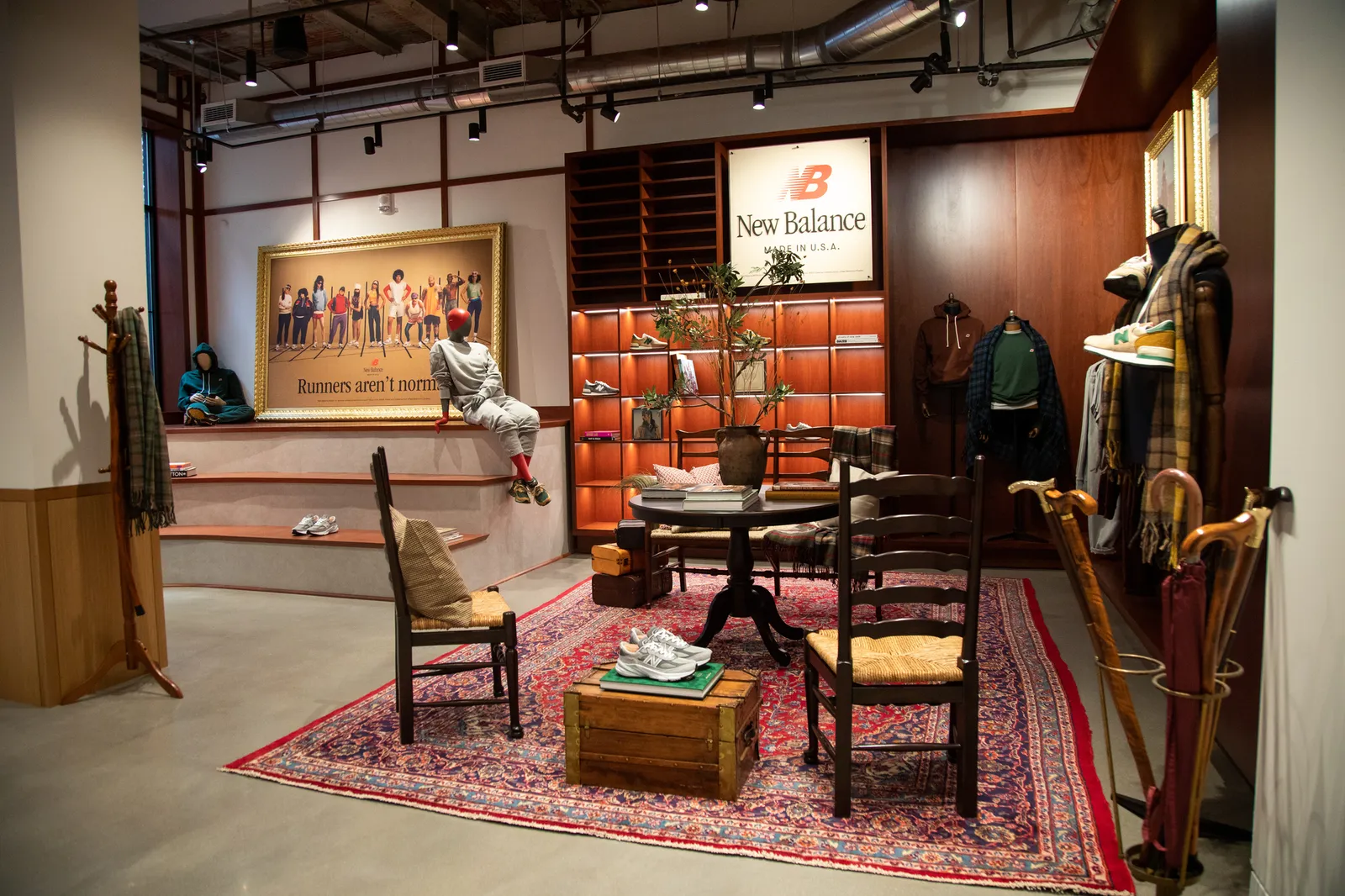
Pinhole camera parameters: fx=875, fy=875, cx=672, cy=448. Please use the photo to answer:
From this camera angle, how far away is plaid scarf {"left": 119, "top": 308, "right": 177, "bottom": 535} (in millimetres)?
3975

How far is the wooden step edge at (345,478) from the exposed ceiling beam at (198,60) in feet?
13.8

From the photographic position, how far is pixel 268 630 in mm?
5094

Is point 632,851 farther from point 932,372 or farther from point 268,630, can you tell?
point 932,372

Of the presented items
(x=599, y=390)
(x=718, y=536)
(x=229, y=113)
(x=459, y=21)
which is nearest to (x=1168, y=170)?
(x=718, y=536)

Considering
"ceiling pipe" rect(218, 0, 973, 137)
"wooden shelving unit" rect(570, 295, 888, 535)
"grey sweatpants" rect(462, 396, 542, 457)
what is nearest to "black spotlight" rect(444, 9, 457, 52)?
"ceiling pipe" rect(218, 0, 973, 137)

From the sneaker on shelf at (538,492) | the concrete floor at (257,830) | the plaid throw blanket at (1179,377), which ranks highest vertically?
the plaid throw blanket at (1179,377)

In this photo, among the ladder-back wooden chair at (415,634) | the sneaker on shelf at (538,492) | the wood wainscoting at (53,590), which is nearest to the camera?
the ladder-back wooden chair at (415,634)

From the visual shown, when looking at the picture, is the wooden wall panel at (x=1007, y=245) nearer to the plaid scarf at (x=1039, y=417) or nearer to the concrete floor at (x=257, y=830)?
the plaid scarf at (x=1039, y=417)

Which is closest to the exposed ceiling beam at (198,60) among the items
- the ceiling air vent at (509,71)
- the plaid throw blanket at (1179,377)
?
the ceiling air vent at (509,71)

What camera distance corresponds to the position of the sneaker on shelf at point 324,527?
621cm

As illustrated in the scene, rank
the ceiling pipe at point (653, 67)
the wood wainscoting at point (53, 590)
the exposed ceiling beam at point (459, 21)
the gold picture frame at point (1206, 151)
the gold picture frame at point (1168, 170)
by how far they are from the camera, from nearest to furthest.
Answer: the wood wainscoting at point (53, 590) < the gold picture frame at point (1206, 151) < the gold picture frame at point (1168, 170) < the ceiling pipe at point (653, 67) < the exposed ceiling beam at point (459, 21)

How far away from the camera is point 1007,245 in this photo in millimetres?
6754

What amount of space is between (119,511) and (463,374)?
9.38 feet

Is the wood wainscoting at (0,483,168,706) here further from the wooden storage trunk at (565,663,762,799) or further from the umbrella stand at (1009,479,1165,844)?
the umbrella stand at (1009,479,1165,844)
